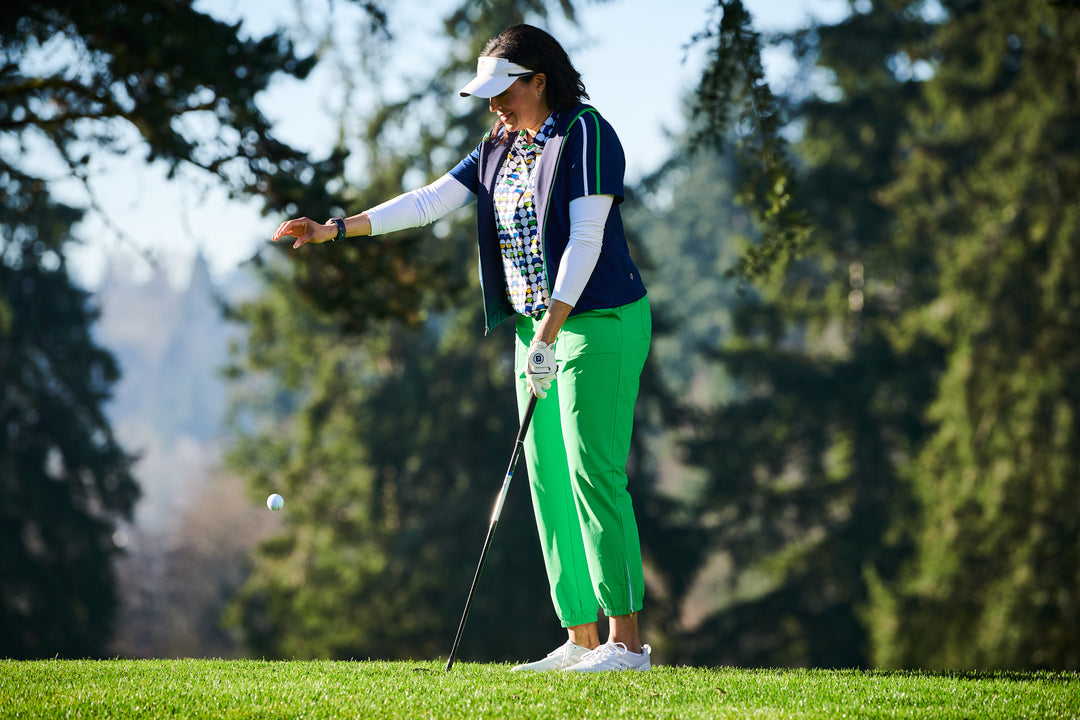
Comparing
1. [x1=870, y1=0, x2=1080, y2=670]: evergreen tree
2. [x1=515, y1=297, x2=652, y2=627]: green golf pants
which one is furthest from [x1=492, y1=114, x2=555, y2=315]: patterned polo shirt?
[x1=870, y1=0, x2=1080, y2=670]: evergreen tree

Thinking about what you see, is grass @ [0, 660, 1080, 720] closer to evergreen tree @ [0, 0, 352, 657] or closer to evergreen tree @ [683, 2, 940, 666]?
evergreen tree @ [0, 0, 352, 657]

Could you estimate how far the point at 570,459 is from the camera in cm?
380

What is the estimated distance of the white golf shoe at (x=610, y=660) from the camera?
3770mm

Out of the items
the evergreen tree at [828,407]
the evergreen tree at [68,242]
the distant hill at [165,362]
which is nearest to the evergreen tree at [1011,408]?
the evergreen tree at [828,407]

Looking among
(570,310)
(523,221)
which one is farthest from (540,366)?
(523,221)

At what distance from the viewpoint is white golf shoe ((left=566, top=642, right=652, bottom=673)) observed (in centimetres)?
377

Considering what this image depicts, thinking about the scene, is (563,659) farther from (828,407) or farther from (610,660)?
(828,407)

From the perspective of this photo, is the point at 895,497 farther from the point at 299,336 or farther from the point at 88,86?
the point at 88,86

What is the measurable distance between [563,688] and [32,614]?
18349mm

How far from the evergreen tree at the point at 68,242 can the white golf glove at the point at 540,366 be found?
479cm

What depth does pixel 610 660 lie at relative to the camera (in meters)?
3.79

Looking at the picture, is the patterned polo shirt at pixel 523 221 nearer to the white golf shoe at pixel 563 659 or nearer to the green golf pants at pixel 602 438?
the green golf pants at pixel 602 438

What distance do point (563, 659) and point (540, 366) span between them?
1.08m

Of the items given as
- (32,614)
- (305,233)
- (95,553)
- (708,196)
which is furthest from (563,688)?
(708,196)
